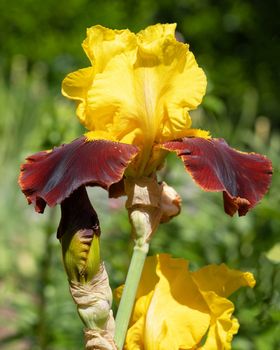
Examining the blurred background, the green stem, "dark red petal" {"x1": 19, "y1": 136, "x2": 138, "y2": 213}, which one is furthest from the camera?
the blurred background

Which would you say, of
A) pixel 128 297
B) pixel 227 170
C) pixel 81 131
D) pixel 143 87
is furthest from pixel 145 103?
pixel 81 131

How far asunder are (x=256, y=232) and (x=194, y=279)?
122cm

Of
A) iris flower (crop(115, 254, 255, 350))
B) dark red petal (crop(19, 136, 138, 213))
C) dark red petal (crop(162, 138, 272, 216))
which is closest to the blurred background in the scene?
iris flower (crop(115, 254, 255, 350))

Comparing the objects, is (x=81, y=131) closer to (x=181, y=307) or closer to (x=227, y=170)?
(x=181, y=307)

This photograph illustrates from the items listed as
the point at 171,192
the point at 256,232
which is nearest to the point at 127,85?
the point at 171,192

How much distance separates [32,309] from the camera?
251 centimetres

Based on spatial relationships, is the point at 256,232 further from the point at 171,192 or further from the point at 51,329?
the point at 171,192

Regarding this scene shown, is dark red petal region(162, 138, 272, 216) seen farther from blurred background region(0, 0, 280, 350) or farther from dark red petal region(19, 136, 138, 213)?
blurred background region(0, 0, 280, 350)

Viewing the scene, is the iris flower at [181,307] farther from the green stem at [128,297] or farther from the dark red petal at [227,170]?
the dark red petal at [227,170]

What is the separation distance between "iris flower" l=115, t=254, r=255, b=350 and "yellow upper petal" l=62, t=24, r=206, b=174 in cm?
22

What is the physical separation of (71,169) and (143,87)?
231mm

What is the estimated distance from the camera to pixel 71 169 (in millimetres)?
1131

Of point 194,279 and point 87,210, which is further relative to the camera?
point 194,279

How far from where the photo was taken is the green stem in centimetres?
121
